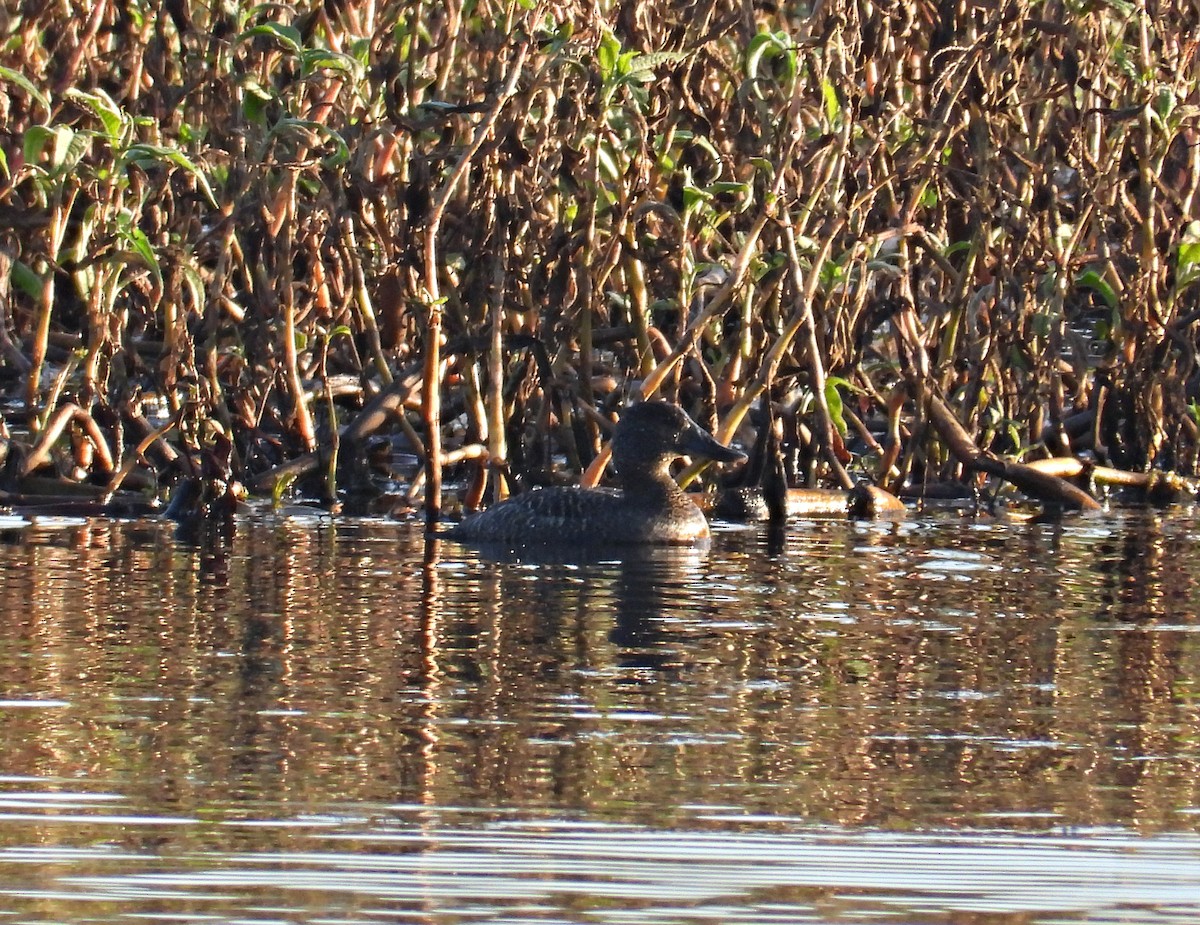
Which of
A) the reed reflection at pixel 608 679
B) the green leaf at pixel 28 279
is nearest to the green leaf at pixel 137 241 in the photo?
the green leaf at pixel 28 279

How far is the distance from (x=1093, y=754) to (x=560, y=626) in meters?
2.12

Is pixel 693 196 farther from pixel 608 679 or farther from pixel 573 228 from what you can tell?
pixel 608 679

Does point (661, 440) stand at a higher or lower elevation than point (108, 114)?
lower

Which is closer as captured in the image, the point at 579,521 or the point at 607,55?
the point at 579,521

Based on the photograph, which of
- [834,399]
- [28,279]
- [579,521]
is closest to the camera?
[579,521]

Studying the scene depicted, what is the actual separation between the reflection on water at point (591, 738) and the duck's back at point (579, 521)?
507mm

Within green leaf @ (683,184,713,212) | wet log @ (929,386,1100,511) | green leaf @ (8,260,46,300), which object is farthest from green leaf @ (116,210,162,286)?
wet log @ (929,386,1100,511)

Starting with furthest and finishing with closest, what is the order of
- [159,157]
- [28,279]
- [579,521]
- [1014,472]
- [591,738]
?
[1014,472] < [28,279] < [159,157] < [579,521] < [591,738]

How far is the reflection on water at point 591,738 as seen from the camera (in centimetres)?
396

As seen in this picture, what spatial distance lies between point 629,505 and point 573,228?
1.54m

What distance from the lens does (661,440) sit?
9.80 m

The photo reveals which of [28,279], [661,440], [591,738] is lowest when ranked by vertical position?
[591,738]

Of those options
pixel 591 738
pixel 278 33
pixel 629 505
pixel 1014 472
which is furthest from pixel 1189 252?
pixel 591 738

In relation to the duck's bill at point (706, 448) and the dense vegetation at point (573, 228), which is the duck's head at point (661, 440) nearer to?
the duck's bill at point (706, 448)
